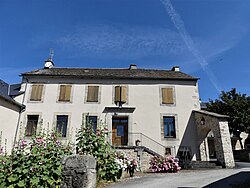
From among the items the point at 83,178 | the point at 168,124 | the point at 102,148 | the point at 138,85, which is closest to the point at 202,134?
the point at 168,124

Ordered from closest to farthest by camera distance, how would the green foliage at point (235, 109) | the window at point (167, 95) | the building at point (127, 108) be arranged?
1. the building at point (127, 108)
2. the window at point (167, 95)
3. the green foliage at point (235, 109)

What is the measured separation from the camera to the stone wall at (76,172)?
12.1 ft

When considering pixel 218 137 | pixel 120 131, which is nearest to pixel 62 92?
pixel 120 131

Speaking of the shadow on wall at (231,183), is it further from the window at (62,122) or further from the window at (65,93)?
the window at (65,93)

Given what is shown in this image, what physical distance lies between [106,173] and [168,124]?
8738mm

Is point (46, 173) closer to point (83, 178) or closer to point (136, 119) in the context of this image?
point (83, 178)

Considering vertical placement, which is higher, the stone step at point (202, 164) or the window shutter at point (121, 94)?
the window shutter at point (121, 94)

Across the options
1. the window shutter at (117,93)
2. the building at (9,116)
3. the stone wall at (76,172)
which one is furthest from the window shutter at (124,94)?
the stone wall at (76,172)

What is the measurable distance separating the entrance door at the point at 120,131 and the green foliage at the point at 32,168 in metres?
9.21

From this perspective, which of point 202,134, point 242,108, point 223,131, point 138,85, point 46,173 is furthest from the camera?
point 242,108

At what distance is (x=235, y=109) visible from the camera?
68.3 ft

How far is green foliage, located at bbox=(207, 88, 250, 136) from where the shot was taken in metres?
20.3

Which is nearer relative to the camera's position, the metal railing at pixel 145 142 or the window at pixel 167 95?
the metal railing at pixel 145 142

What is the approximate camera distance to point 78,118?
13.1 metres
